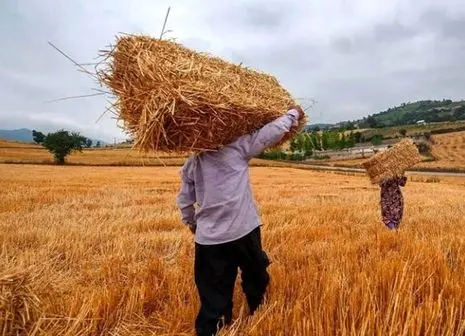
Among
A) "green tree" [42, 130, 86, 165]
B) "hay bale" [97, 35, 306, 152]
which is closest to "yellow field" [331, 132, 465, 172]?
"green tree" [42, 130, 86, 165]

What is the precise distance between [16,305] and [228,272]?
1505mm

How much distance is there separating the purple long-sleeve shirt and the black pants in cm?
8

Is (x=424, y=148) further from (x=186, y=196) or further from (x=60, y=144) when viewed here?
(x=186, y=196)

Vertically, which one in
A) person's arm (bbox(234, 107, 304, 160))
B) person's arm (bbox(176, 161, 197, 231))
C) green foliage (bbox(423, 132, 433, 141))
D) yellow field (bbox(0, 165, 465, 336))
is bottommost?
yellow field (bbox(0, 165, 465, 336))

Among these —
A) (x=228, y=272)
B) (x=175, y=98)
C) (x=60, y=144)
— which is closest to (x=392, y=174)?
(x=228, y=272)

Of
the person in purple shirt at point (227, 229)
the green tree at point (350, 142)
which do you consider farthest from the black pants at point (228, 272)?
the green tree at point (350, 142)

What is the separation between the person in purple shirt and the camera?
3500mm

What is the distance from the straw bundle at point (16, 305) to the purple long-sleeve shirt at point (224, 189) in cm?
127

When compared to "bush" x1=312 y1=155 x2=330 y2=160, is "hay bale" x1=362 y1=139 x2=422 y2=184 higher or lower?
higher

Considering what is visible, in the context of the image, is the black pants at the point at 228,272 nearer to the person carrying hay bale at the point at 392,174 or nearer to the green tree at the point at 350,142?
the person carrying hay bale at the point at 392,174

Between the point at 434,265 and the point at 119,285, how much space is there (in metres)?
2.61

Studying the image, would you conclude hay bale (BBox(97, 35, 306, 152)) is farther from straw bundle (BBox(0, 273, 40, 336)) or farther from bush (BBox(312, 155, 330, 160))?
bush (BBox(312, 155, 330, 160))

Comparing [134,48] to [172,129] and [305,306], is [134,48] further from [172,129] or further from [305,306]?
[305,306]

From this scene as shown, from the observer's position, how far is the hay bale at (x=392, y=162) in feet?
28.5
